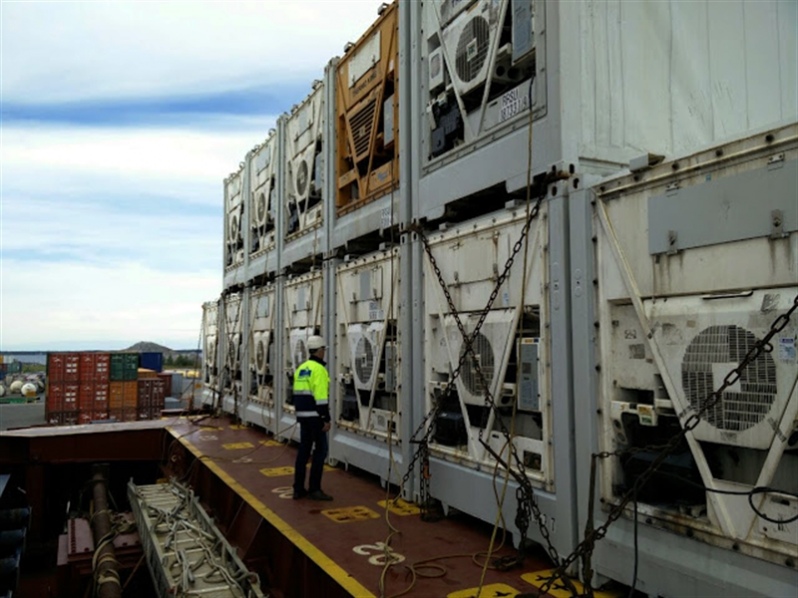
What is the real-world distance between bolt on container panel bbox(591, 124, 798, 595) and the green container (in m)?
22.2

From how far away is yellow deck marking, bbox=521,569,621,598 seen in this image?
4.06 metres

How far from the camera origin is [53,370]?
22.7 m

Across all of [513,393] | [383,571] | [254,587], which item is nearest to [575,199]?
[513,393]

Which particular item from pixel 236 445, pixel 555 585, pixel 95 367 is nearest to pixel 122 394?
pixel 95 367

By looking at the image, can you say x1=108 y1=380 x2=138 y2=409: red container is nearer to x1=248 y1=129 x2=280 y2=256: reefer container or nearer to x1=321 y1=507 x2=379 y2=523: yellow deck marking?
x1=248 y1=129 x2=280 y2=256: reefer container

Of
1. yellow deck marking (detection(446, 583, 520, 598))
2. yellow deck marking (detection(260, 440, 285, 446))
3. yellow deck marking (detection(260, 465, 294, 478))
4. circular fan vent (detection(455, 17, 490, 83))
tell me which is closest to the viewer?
yellow deck marking (detection(446, 583, 520, 598))

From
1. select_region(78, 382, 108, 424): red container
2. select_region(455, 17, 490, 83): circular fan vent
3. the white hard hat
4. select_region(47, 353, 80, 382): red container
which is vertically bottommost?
select_region(78, 382, 108, 424): red container

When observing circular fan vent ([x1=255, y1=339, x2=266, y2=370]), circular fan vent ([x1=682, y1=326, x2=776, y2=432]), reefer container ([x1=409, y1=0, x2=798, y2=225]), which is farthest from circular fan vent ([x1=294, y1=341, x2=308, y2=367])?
circular fan vent ([x1=682, y1=326, x2=776, y2=432])

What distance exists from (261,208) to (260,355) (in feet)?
9.47

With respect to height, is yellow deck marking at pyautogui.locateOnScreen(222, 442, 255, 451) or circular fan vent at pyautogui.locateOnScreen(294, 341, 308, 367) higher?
circular fan vent at pyautogui.locateOnScreen(294, 341, 308, 367)

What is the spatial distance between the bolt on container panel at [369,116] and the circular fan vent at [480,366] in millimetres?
2363

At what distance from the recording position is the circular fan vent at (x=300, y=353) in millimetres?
9492

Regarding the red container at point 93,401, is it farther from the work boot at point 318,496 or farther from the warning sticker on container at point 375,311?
the work boot at point 318,496

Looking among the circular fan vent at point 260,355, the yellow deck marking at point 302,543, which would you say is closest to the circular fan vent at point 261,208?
the circular fan vent at point 260,355
